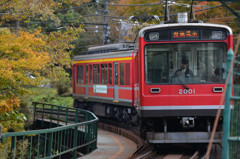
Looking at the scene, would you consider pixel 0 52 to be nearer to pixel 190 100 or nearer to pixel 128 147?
pixel 128 147

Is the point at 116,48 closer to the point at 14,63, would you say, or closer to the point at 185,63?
the point at 14,63

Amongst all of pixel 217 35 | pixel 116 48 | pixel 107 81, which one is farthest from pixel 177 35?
pixel 107 81

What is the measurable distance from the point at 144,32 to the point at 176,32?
2.80ft

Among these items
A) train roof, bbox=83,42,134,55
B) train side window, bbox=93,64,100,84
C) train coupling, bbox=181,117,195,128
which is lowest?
train coupling, bbox=181,117,195,128

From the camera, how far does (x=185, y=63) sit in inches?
449

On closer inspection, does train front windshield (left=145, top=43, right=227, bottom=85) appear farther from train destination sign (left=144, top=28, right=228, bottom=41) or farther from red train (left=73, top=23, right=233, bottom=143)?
train destination sign (left=144, top=28, right=228, bottom=41)

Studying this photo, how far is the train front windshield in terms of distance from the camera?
37.3ft

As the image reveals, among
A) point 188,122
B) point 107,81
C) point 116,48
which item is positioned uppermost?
point 116,48

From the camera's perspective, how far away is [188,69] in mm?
11398

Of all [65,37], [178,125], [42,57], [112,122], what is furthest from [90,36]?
[178,125]

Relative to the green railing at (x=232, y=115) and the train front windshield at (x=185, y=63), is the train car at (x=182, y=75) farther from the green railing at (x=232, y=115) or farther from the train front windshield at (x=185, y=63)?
the green railing at (x=232, y=115)

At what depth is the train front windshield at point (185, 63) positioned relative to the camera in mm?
11375

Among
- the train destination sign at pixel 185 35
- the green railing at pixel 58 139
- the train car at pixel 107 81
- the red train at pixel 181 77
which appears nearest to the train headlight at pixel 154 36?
the red train at pixel 181 77

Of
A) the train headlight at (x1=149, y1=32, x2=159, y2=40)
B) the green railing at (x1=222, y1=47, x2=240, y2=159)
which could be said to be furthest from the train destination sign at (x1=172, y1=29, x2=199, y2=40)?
the green railing at (x1=222, y1=47, x2=240, y2=159)
